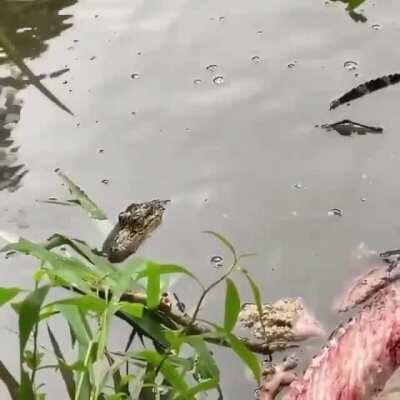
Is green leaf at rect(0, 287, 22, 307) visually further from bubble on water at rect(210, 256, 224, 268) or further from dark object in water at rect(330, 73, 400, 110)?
dark object in water at rect(330, 73, 400, 110)

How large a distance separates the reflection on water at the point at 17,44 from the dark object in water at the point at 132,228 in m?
0.22

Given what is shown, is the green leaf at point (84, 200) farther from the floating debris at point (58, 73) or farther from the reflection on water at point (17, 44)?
the floating debris at point (58, 73)

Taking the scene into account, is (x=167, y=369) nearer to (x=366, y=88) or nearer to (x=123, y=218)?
(x=123, y=218)

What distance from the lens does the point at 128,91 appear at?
1696 millimetres

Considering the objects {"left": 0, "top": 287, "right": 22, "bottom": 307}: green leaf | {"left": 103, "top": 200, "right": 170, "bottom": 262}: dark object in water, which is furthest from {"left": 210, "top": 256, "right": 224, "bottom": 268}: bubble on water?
{"left": 0, "top": 287, "right": 22, "bottom": 307}: green leaf

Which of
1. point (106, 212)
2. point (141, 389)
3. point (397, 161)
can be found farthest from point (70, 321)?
point (397, 161)

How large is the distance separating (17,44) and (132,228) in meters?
0.54

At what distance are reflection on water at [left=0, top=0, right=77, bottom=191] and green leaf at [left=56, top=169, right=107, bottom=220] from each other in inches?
3.7

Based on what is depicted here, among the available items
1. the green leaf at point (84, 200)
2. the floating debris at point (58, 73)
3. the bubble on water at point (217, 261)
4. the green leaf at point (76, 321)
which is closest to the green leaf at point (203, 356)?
the green leaf at point (76, 321)

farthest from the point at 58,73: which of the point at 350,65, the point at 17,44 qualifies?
the point at 350,65

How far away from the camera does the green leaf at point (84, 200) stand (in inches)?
58.1

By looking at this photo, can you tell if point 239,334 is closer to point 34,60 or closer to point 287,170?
point 287,170

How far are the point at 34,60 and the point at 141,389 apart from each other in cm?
93

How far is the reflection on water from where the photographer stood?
1.59m
